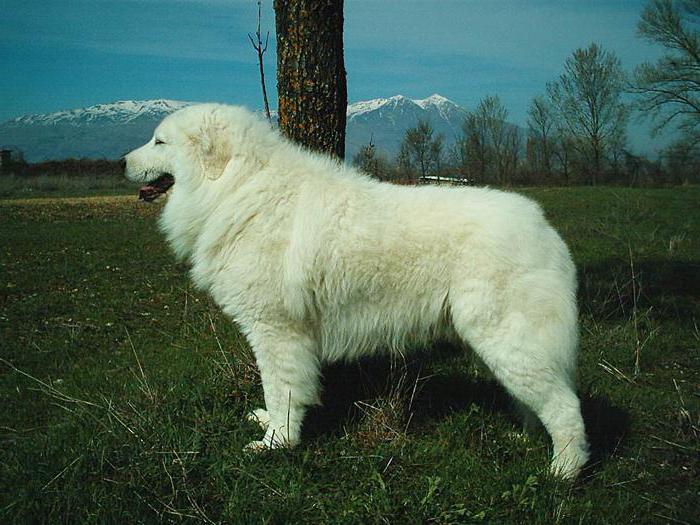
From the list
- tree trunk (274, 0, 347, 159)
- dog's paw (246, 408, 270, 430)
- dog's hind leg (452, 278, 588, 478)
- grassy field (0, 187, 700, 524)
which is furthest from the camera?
tree trunk (274, 0, 347, 159)

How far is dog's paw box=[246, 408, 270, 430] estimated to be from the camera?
365 centimetres

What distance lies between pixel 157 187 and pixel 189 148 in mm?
529

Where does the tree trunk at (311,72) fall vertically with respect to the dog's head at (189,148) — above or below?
above

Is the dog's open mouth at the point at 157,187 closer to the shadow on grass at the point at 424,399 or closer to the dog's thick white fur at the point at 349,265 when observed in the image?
the dog's thick white fur at the point at 349,265

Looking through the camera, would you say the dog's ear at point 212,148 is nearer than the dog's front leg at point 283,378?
No

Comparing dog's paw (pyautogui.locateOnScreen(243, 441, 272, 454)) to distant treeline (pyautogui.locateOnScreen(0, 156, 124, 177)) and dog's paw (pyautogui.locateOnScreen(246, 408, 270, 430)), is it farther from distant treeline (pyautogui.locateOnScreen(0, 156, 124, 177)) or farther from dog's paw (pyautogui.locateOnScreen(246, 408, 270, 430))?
distant treeline (pyautogui.locateOnScreen(0, 156, 124, 177))

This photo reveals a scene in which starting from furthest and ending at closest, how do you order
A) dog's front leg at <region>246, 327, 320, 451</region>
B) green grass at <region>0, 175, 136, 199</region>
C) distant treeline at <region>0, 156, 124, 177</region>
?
distant treeline at <region>0, 156, 124, 177</region>, green grass at <region>0, 175, 136, 199</region>, dog's front leg at <region>246, 327, 320, 451</region>

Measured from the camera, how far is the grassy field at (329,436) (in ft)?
9.25

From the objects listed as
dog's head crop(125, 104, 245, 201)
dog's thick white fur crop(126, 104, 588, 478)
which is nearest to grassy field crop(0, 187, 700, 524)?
dog's thick white fur crop(126, 104, 588, 478)

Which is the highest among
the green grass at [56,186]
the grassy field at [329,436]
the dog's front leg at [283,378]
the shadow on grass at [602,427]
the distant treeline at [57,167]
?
the distant treeline at [57,167]

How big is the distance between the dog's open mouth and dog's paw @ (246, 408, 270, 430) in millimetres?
1822

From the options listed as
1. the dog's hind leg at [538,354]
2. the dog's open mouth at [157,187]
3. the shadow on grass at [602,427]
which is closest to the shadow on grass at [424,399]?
the shadow on grass at [602,427]

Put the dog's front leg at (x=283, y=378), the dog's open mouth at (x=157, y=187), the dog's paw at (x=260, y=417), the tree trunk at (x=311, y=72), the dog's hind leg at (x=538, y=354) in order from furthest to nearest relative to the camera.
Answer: the tree trunk at (x=311, y=72)
the dog's open mouth at (x=157, y=187)
the dog's paw at (x=260, y=417)
the dog's front leg at (x=283, y=378)
the dog's hind leg at (x=538, y=354)

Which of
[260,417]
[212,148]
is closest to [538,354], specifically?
[260,417]
